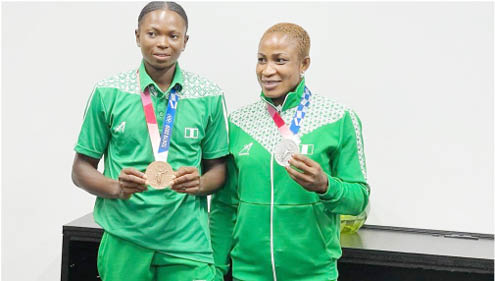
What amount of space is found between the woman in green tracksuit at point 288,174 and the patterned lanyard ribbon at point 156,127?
23 centimetres

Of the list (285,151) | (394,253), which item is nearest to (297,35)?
(285,151)

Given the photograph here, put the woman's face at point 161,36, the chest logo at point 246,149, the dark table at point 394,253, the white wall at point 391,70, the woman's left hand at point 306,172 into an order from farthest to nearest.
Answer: the white wall at point 391,70
the dark table at point 394,253
the chest logo at point 246,149
the woman's face at point 161,36
the woman's left hand at point 306,172

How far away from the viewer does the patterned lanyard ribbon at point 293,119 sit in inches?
78.5

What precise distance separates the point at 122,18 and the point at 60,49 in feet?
1.14

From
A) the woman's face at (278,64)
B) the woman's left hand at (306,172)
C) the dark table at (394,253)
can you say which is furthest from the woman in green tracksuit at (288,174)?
the dark table at (394,253)

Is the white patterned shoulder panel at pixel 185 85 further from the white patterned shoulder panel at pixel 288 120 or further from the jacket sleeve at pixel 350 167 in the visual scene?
the jacket sleeve at pixel 350 167

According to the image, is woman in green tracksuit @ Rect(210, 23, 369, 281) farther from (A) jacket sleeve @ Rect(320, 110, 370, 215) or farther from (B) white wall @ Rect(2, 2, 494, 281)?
(B) white wall @ Rect(2, 2, 494, 281)

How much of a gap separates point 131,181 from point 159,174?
0.08m

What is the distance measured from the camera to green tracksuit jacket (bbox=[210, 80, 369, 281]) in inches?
78.2

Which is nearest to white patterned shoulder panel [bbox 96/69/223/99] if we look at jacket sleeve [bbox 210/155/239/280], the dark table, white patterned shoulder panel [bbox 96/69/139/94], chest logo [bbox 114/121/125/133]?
white patterned shoulder panel [bbox 96/69/139/94]

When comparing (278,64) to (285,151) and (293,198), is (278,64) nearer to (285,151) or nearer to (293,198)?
(285,151)

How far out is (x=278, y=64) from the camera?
198cm

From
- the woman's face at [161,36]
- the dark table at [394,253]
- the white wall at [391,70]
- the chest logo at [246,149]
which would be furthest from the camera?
Result: the white wall at [391,70]

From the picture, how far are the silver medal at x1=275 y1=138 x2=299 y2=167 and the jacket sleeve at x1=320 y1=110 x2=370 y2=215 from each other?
161mm
